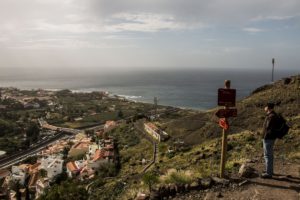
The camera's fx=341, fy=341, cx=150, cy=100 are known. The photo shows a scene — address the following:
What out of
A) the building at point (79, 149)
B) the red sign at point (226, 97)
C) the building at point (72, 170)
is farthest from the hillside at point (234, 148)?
the building at point (79, 149)

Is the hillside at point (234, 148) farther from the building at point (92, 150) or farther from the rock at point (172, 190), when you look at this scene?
the building at point (92, 150)

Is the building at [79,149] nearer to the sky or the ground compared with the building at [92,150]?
nearer to the ground

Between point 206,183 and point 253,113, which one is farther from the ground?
point 206,183

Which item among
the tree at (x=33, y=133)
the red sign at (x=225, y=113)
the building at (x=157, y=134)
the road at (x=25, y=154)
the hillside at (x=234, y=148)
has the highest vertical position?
the red sign at (x=225, y=113)

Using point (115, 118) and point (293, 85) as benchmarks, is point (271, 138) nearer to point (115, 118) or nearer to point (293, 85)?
point (293, 85)

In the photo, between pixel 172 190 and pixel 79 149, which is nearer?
pixel 172 190

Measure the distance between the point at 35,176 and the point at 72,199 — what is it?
106ft

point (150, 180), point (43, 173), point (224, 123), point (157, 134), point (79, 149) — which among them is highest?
A: point (224, 123)

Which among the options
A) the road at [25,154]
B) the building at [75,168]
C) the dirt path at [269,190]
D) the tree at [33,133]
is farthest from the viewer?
the tree at [33,133]

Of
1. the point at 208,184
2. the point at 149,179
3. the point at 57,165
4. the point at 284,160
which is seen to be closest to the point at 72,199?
the point at 149,179

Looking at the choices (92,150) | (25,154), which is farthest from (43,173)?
(25,154)

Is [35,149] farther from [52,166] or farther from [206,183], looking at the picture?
[206,183]

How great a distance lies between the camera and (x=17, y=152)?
59.0 meters

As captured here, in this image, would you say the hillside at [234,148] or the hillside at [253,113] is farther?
the hillside at [253,113]
